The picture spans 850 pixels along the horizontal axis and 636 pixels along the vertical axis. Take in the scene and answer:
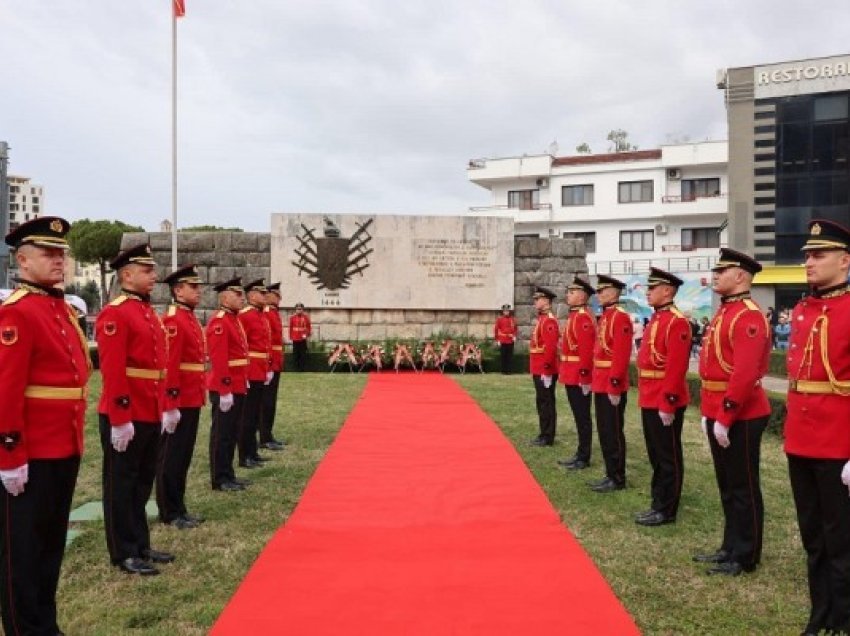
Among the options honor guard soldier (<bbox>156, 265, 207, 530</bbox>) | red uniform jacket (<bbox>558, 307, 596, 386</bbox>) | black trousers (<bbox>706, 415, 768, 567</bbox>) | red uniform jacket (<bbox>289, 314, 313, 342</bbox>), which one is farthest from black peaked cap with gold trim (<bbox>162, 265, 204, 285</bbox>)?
red uniform jacket (<bbox>289, 314, 313, 342</bbox>)

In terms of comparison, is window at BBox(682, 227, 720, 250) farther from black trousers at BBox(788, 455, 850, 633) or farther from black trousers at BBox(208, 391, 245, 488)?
black trousers at BBox(788, 455, 850, 633)

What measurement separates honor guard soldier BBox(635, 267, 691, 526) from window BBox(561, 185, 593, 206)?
3229 centimetres

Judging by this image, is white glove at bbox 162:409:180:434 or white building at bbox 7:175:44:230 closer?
white glove at bbox 162:409:180:434

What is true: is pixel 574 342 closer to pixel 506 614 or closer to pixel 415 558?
pixel 415 558

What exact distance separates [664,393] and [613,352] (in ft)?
3.68

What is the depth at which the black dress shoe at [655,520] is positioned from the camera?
214 inches

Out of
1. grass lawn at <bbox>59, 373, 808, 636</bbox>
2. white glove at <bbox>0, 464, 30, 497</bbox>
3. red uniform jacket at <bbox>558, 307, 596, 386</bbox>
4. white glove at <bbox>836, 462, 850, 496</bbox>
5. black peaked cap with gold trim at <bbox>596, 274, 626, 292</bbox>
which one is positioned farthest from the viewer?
red uniform jacket at <bbox>558, 307, 596, 386</bbox>

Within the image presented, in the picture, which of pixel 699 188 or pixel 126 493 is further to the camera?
pixel 699 188

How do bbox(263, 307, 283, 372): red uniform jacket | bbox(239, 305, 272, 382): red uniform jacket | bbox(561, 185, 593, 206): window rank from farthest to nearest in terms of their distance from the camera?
bbox(561, 185, 593, 206): window → bbox(263, 307, 283, 372): red uniform jacket → bbox(239, 305, 272, 382): red uniform jacket

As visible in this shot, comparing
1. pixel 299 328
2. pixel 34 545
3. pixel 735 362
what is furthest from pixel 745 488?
pixel 299 328

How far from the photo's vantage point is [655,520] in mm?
5465

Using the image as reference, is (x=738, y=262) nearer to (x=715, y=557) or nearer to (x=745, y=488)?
(x=745, y=488)

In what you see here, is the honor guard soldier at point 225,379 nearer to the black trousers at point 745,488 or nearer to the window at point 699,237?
the black trousers at point 745,488

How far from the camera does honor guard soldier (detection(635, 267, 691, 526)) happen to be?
5426mm
